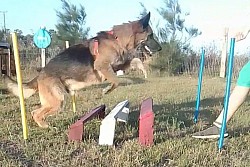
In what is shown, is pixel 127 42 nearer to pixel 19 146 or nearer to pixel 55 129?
pixel 55 129

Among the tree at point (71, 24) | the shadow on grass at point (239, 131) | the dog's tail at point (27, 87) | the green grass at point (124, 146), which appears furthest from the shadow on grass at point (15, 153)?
the tree at point (71, 24)

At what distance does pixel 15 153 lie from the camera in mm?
3590

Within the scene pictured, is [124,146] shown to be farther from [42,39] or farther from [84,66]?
[42,39]

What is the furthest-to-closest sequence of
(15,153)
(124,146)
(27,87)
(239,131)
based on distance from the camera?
1. (27,87)
2. (239,131)
3. (124,146)
4. (15,153)

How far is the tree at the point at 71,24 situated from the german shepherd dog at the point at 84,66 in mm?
13096

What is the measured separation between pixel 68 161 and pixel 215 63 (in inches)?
615

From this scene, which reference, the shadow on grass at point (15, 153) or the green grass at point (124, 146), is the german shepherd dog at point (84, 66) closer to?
the green grass at point (124, 146)

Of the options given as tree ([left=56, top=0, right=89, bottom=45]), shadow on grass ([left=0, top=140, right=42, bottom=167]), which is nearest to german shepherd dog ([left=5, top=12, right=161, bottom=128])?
shadow on grass ([left=0, top=140, right=42, bottom=167])

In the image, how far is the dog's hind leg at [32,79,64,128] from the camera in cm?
502

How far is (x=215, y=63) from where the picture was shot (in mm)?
17891

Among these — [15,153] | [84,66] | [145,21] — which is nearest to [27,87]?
[84,66]

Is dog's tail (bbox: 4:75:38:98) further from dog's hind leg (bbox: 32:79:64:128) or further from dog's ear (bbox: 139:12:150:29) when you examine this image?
dog's ear (bbox: 139:12:150:29)

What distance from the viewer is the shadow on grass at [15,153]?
325 cm

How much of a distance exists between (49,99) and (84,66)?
Result: 0.76m
